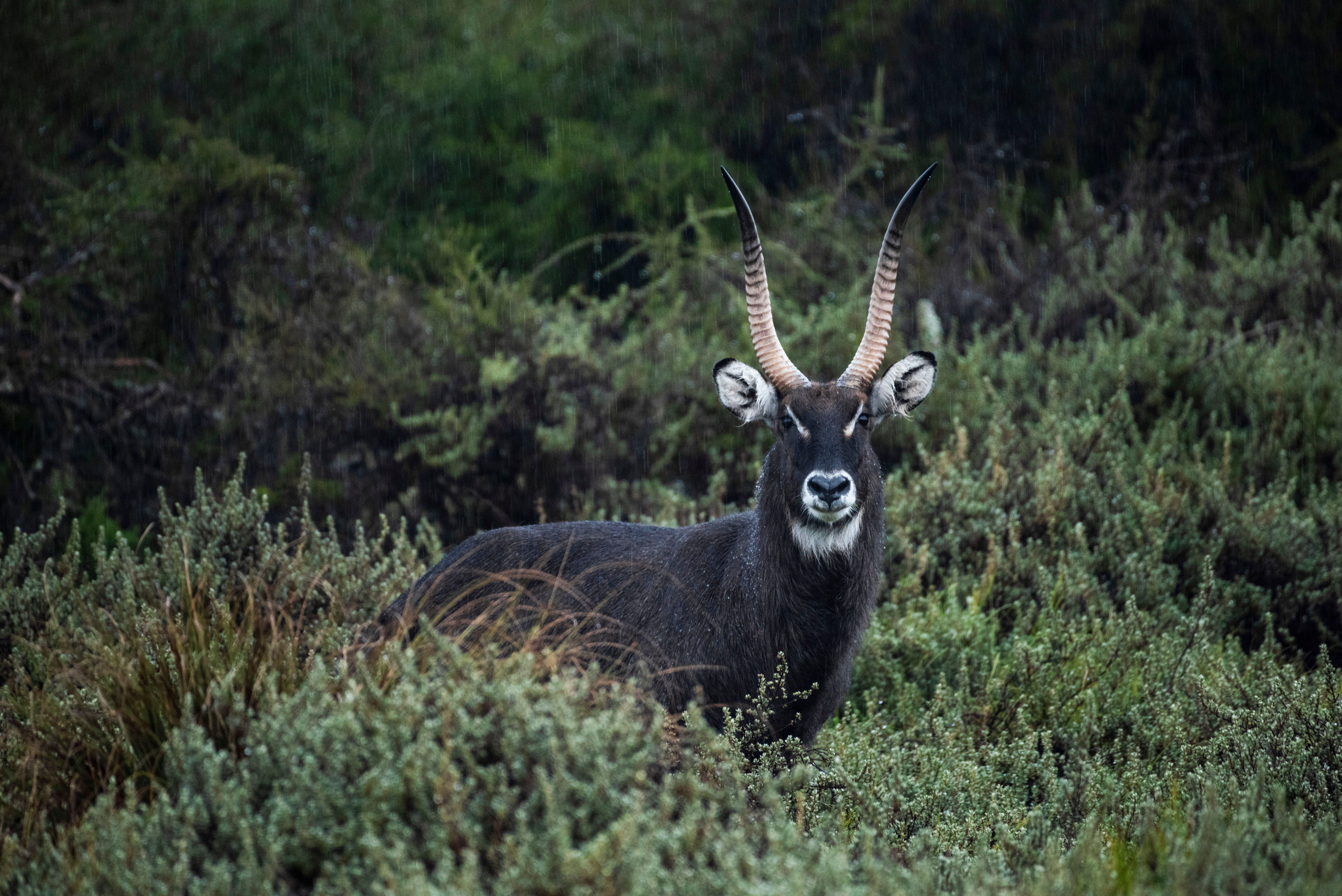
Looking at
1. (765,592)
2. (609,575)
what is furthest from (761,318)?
(609,575)

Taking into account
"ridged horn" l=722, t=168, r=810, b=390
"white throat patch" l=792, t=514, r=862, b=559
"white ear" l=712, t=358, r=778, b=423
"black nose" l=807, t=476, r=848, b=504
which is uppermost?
"ridged horn" l=722, t=168, r=810, b=390

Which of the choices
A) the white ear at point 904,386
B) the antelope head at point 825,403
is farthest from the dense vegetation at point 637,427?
the white ear at point 904,386

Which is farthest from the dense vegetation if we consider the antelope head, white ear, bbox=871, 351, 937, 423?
white ear, bbox=871, 351, 937, 423

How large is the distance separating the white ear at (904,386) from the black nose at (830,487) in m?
0.59

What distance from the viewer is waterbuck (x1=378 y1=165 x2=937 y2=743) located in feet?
15.0

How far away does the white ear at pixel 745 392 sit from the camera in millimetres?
4941

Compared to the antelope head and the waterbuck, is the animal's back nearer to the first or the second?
the waterbuck

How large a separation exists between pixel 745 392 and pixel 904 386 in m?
0.68

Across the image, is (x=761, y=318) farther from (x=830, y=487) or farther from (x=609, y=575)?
(x=609, y=575)

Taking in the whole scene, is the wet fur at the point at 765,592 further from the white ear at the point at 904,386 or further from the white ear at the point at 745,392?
the white ear at the point at 904,386

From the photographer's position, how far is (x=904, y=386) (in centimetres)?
509

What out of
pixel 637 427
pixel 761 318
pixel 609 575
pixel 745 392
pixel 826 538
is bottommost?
pixel 637 427

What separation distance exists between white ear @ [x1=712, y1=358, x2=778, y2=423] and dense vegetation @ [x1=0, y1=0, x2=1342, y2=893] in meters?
1.21

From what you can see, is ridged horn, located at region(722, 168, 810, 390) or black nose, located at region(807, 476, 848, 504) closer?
black nose, located at region(807, 476, 848, 504)
